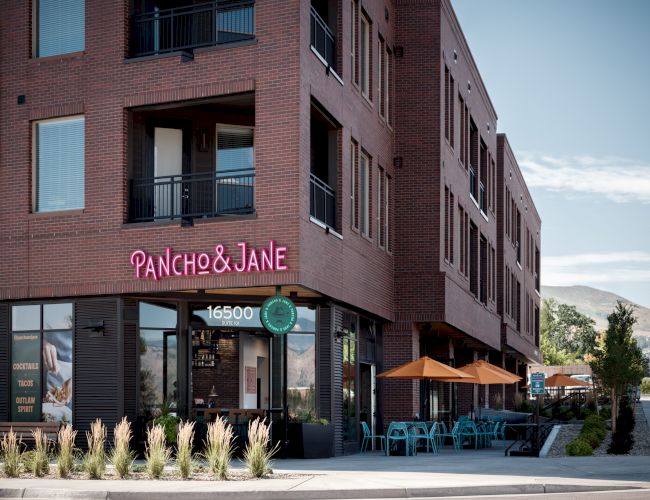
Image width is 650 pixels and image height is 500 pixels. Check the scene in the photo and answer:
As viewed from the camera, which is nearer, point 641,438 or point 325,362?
point 325,362

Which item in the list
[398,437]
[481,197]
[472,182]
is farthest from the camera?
[481,197]

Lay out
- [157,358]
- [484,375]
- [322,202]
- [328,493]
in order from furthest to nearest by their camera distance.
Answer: [484,375]
[322,202]
[157,358]
[328,493]

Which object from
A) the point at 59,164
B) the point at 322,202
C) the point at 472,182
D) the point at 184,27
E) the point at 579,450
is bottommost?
the point at 579,450

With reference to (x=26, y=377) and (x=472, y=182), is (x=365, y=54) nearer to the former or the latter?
(x=26, y=377)

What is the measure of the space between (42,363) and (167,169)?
544cm

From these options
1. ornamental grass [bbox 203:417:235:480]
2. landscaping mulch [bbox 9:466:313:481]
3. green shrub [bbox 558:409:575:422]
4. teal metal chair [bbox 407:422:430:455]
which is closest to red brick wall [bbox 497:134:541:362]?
green shrub [bbox 558:409:575:422]

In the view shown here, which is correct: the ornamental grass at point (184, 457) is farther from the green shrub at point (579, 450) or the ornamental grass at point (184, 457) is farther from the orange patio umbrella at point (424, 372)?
the orange patio umbrella at point (424, 372)

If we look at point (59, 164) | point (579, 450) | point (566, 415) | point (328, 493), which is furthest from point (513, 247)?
point (328, 493)

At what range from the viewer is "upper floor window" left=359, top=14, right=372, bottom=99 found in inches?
1262

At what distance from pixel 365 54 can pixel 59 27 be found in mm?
8535

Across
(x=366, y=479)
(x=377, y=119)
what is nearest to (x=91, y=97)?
(x=377, y=119)

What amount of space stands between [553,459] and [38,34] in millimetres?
15810

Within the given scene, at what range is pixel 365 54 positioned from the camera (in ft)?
106

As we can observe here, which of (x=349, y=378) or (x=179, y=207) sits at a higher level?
(x=179, y=207)
